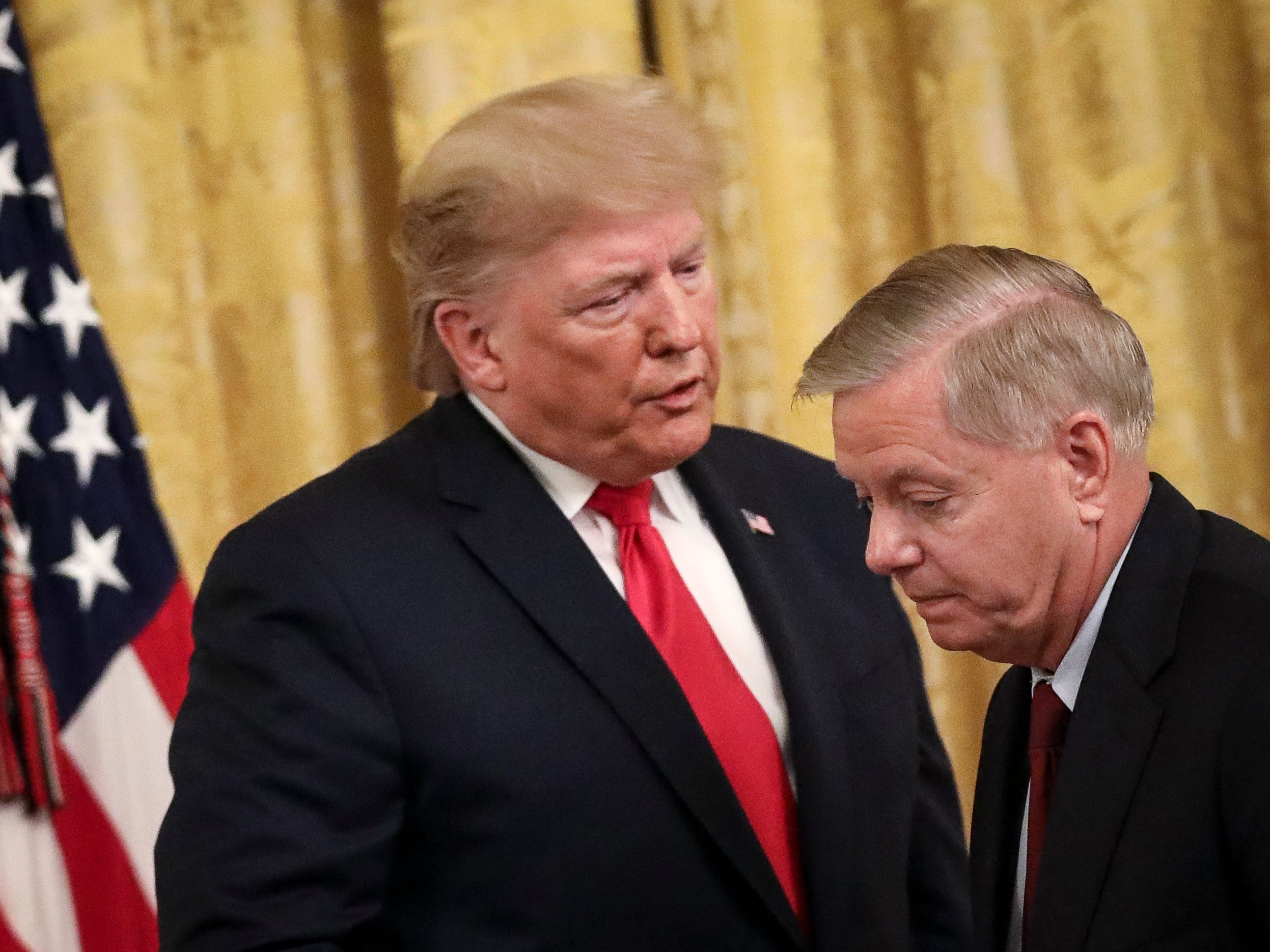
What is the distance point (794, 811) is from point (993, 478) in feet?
2.17

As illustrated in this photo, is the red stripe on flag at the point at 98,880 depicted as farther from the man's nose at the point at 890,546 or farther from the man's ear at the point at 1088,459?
the man's ear at the point at 1088,459

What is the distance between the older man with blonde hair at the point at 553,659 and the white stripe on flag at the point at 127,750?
0.81 metres

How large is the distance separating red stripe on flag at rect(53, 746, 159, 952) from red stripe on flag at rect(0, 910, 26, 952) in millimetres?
97

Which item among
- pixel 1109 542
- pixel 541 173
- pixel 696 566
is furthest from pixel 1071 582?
pixel 541 173

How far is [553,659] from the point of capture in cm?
167

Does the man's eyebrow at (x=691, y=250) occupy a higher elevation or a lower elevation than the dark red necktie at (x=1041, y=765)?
higher

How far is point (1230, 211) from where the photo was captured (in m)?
2.70

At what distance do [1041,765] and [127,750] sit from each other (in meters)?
1.63

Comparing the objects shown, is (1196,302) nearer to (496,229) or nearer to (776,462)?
(776,462)

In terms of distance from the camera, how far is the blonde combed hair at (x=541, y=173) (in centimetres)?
171

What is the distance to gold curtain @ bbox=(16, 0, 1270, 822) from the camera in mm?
2660

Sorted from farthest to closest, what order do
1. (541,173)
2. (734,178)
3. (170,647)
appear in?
(734,178), (170,647), (541,173)

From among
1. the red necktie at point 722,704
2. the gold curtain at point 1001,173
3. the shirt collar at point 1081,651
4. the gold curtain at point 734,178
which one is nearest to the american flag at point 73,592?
the gold curtain at point 734,178

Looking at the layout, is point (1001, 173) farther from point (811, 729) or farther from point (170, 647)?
point (170, 647)
